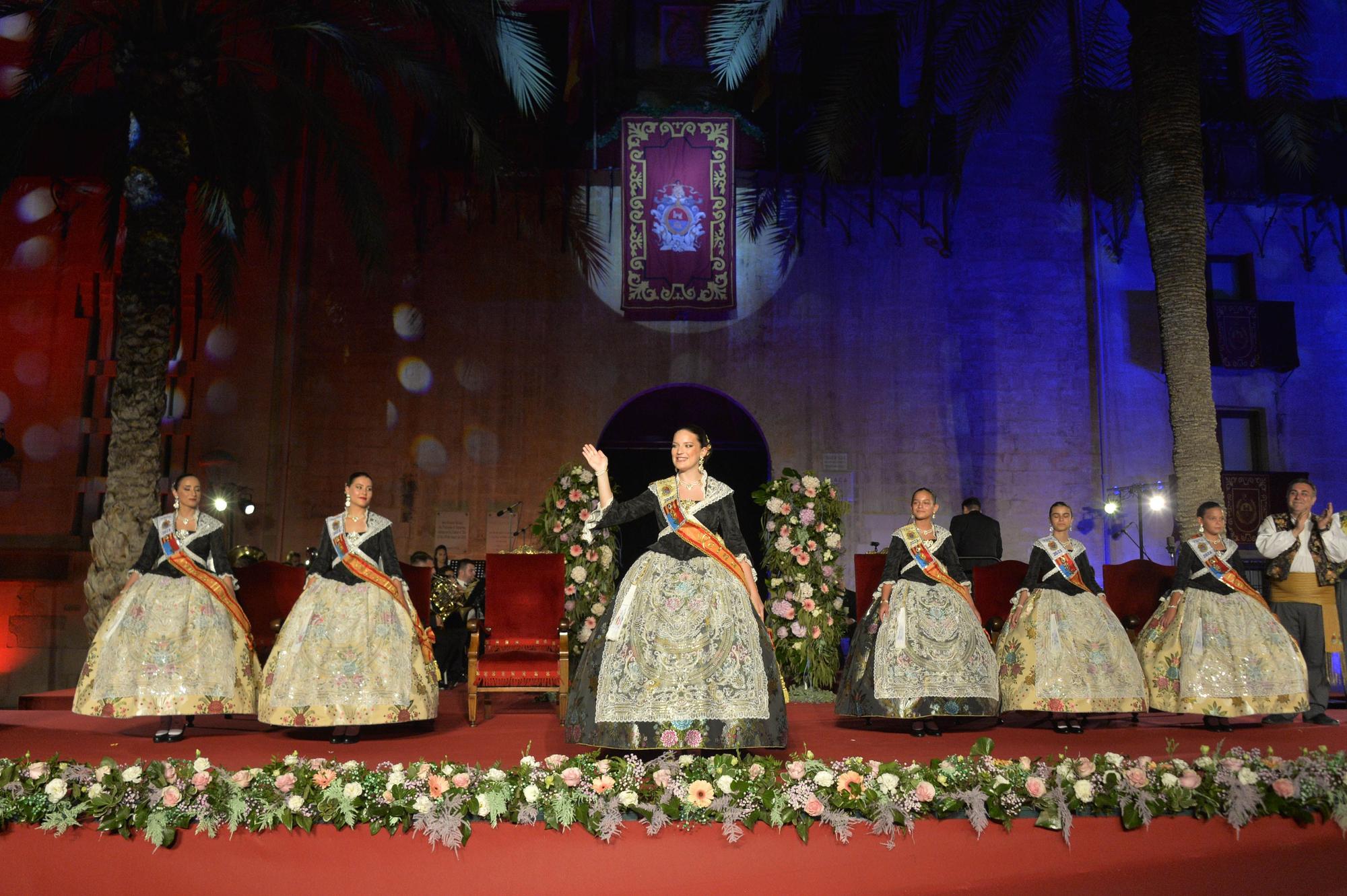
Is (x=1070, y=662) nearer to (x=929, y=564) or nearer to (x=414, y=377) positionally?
(x=929, y=564)

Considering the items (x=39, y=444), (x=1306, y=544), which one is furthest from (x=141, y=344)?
(x=1306, y=544)

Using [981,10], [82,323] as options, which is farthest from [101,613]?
[981,10]

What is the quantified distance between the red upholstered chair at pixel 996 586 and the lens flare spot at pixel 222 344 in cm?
951

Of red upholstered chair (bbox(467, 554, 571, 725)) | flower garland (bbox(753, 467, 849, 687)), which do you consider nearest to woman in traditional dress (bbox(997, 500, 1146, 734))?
flower garland (bbox(753, 467, 849, 687))

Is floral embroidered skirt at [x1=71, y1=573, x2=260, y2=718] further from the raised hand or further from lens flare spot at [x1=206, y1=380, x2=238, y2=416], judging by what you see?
lens flare spot at [x1=206, y1=380, x2=238, y2=416]

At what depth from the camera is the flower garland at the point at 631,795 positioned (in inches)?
152

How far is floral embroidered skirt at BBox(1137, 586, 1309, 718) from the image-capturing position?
6.55 meters

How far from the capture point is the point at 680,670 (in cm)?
452

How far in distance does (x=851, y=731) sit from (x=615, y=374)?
24.4ft

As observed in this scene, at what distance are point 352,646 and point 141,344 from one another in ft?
11.8

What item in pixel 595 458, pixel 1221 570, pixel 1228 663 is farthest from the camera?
pixel 1221 570

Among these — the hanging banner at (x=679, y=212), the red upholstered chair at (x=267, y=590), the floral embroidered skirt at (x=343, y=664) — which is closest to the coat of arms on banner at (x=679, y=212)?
the hanging banner at (x=679, y=212)

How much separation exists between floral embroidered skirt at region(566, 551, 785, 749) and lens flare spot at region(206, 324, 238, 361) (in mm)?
9914

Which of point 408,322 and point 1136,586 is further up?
point 408,322
